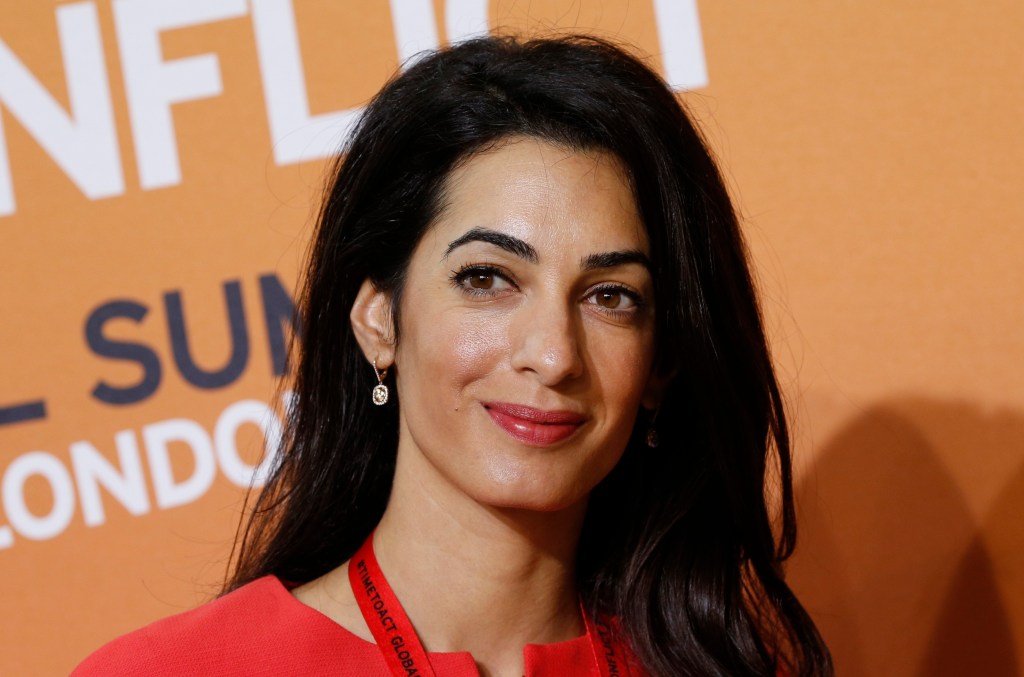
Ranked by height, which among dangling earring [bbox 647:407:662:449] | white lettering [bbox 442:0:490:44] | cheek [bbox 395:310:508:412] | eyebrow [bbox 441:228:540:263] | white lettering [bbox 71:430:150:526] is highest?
white lettering [bbox 442:0:490:44]

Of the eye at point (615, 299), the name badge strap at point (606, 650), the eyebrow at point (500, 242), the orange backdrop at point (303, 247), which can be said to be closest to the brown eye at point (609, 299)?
the eye at point (615, 299)

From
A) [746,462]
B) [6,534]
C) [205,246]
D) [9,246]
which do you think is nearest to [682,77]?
[746,462]

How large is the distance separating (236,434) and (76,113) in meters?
0.67

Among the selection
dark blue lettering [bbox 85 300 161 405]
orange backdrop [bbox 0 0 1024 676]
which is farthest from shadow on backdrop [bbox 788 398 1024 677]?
dark blue lettering [bbox 85 300 161 405]

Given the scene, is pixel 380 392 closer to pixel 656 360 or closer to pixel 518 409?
pixel 518 409

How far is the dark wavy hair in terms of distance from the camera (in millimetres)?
1847

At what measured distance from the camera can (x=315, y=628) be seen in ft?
5.75

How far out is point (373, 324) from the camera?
1870mm

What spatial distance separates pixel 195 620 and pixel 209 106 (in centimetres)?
109

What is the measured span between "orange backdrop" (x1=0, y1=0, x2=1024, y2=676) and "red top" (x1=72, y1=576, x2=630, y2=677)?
0.68 metres

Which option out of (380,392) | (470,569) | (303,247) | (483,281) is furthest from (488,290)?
(303,247)

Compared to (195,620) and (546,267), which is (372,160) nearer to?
(546,267)

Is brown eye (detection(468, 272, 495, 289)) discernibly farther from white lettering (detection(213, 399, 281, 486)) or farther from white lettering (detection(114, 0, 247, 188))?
white lettering (detection(114, 0, 247, 188))

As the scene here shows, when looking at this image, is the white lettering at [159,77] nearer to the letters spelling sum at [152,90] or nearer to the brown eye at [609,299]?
the letters spelling sum at [152,90]
